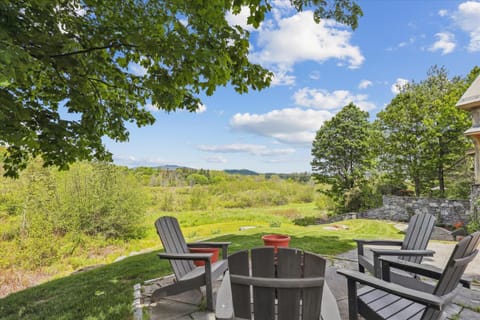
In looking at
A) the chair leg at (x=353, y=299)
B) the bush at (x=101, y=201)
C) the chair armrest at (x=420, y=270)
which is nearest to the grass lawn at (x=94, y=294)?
the chair leg at (x=353, y=299)

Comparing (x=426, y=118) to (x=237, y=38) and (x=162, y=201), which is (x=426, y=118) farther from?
(x=162, y=201)

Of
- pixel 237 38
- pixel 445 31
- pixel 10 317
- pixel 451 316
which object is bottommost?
pixel 10 317

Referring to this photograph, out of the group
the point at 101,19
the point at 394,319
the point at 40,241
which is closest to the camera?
the point at 394,319

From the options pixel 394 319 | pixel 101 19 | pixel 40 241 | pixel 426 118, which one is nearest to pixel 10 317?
pixel 101 19

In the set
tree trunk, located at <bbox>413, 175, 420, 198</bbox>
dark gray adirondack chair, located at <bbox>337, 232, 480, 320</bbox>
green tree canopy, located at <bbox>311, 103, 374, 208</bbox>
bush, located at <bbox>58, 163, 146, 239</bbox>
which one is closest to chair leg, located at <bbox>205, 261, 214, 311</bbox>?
dark gray adirondack chair, located at <bbox>337, 232, 480, 320</bbox>

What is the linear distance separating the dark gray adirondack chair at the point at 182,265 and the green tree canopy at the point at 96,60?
1.38m

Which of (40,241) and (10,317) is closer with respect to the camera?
(10,317)

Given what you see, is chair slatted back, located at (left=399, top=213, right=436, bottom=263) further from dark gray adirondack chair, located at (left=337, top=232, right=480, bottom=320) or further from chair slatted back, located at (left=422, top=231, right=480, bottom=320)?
chair slatted back, located at (left=422, top=231, right=480, bottom=320)

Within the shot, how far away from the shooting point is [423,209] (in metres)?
9.78

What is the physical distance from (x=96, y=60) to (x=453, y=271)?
3.38 metres

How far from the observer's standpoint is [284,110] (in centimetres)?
1728

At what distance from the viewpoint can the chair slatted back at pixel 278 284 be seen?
1.41m

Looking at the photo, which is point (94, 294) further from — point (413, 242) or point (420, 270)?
point (413, 242)

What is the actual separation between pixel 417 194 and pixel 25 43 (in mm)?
14901
